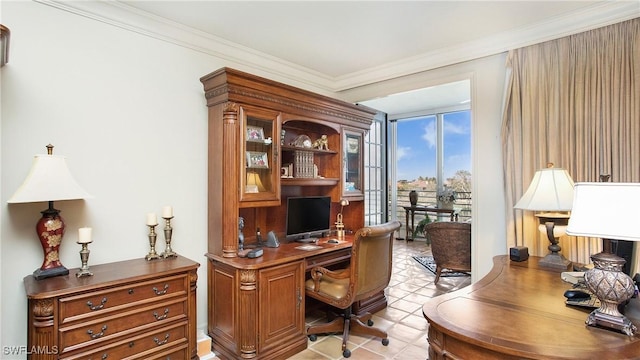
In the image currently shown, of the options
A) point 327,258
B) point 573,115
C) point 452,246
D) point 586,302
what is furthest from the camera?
point 452,246

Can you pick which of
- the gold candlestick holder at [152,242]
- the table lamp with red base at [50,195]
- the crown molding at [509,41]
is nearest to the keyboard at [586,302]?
the crown molding at [509,41]

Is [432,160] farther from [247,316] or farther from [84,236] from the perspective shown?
[84,236]

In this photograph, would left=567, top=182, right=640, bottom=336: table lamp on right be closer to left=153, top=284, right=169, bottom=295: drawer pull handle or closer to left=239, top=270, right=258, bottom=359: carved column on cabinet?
left=239, top=270, right=258, bottom=359: carved column on cabinet

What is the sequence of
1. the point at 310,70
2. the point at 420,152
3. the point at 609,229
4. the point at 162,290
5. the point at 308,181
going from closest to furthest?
the point at 609,229 < the point at 162,290 < the point at 308,181 < the point at 310,70 < the point at 420,152

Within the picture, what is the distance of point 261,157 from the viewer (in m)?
2.91

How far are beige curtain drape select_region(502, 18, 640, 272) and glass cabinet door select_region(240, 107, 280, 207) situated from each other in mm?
2102

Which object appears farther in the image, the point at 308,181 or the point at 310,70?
the point at 310,70

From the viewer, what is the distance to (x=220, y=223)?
8.71 feet

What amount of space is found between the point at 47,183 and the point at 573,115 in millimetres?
3785

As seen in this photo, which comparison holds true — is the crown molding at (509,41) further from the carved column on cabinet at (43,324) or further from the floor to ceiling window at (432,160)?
the floor to ceiling window at (432,160)

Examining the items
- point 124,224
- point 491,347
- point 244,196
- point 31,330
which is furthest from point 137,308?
point 491,347

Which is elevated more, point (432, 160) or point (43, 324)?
point (432, 160)

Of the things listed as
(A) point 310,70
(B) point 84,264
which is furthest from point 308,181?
(B) point 84,264

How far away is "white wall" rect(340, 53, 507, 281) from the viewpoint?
3064mm
